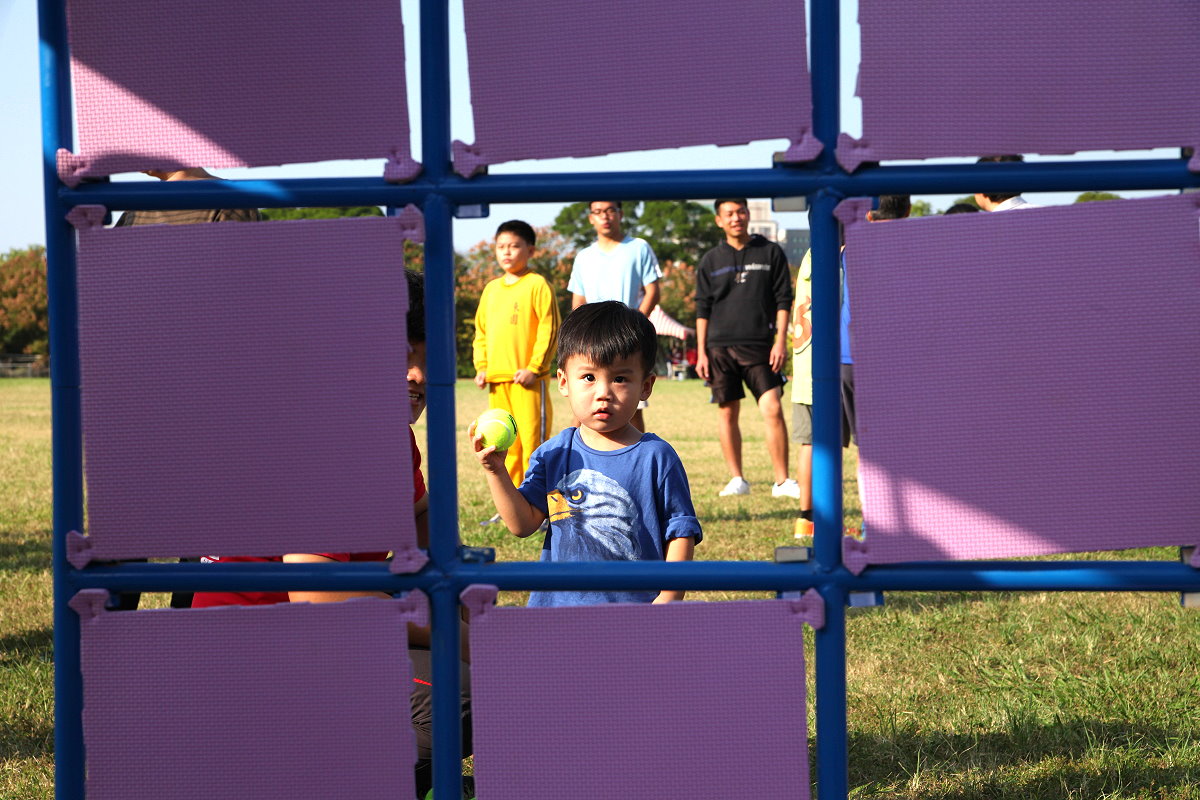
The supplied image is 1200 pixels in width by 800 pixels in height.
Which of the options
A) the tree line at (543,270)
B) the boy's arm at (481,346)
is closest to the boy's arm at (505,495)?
the boy's arm at (481,346)

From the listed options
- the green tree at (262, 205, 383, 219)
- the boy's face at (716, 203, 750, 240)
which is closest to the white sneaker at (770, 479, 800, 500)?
the boy's face at (716, 203, 750, 240)

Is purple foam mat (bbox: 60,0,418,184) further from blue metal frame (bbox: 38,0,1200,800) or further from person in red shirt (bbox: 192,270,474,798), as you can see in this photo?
person in red shirt (bbox: 192,270,474,798)

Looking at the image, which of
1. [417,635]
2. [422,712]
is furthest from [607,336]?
[422,712]

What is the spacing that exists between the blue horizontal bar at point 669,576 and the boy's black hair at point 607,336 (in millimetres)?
972

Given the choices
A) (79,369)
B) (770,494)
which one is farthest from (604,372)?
(770,494)

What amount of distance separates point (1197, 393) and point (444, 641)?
3.84 ft

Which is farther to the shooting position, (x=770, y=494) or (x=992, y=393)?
(x=770, y=494)

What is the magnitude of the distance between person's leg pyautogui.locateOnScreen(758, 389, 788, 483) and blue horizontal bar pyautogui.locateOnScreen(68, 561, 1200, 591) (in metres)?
4.79

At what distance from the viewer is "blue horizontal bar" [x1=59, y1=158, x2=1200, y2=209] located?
5.49 feet

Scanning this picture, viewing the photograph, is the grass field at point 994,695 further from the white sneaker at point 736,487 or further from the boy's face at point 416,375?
the white sneaker at point 736,487

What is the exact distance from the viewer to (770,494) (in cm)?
730

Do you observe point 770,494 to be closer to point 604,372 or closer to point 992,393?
point 604,372

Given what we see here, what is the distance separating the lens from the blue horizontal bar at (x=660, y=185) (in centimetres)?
167

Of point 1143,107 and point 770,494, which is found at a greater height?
point 1143,107
